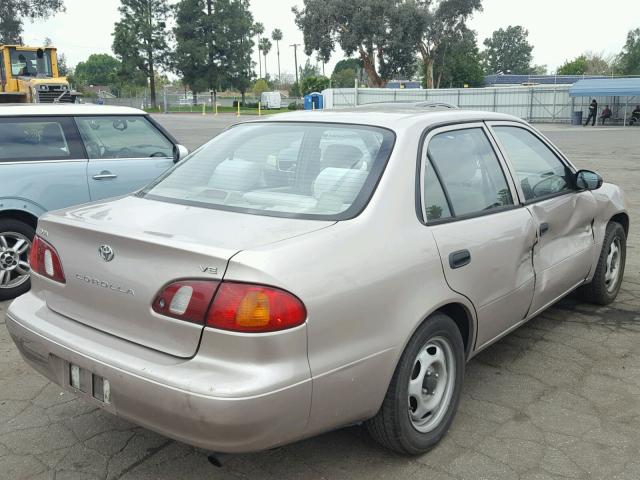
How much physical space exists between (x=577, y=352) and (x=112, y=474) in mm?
3057

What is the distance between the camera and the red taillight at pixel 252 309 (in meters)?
2.32

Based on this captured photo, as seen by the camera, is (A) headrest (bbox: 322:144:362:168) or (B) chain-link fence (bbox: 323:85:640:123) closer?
(A) headrest (bbox: 322:144:362:168)

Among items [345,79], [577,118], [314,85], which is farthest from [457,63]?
[577,118]

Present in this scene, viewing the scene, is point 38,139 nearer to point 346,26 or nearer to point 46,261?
point 46,261

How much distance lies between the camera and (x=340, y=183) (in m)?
3.02

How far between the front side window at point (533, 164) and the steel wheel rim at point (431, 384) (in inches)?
50.2

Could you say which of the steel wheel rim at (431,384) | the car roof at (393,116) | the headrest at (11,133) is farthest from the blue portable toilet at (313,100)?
the steel wheel rim at (431,384)

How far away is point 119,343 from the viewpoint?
2.63 m

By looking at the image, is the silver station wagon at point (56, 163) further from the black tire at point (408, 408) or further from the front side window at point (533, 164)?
the black tire at point (408, 408)

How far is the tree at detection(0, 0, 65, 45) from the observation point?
5975 cm

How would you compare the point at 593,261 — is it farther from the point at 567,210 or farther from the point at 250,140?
the point at 250,140

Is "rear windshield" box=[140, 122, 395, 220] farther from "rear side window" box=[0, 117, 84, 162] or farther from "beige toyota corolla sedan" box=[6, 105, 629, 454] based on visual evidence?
"rear side window" box=[0, 117, 84, 162]

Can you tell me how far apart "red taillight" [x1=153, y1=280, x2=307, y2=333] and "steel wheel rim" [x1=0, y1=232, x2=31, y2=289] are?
374 cm

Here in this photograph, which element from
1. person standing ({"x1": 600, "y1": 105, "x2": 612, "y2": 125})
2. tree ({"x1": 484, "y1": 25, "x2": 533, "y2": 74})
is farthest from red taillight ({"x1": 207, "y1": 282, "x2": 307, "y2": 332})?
tree ({"x1": 484, "y1": 25, "x2": 533, "y2": 74})
